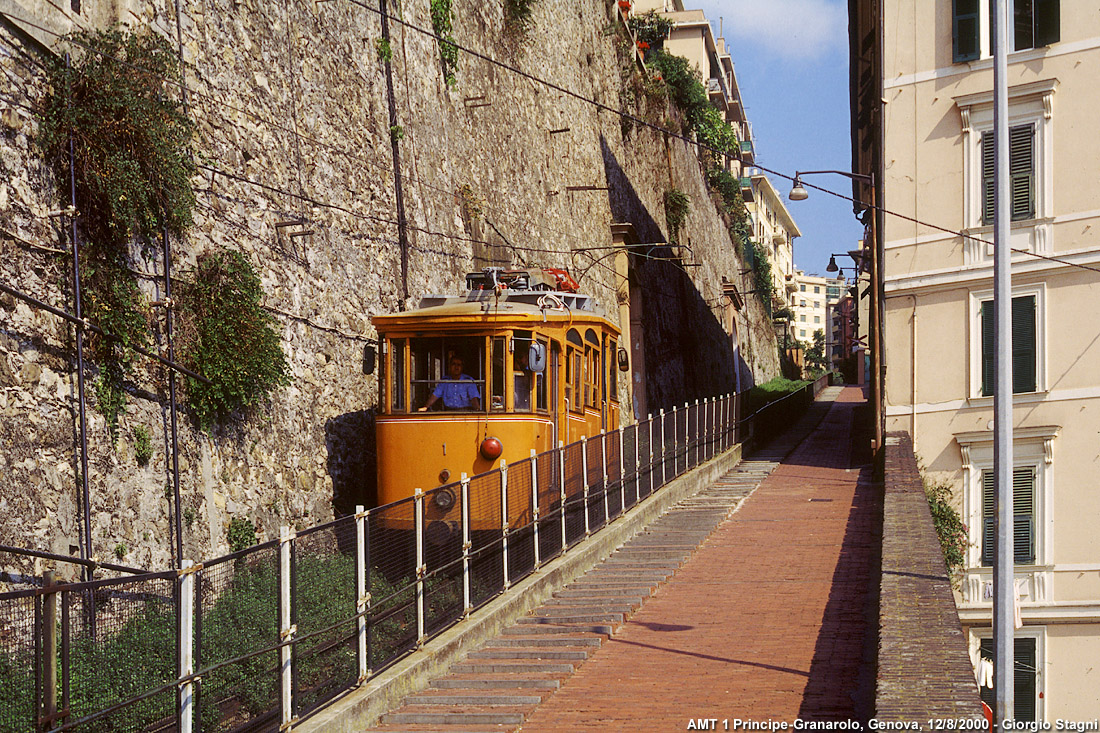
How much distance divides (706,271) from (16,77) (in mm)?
43890

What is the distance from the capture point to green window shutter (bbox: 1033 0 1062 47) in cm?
2228

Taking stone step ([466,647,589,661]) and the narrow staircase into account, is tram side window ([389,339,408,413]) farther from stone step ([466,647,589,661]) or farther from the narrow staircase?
stone step ([466,647,589,661])

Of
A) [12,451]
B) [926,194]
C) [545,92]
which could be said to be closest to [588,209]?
[545,92]

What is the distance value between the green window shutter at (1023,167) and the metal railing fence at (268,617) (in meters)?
12.2

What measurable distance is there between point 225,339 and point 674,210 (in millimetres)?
34558

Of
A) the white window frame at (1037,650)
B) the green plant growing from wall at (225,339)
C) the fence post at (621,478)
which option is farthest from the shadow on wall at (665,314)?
the green plant growing from wall at (225,339)

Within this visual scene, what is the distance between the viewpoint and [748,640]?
12000 millimetres

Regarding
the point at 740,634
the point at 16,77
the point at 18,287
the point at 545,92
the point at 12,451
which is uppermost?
the point at 545,92

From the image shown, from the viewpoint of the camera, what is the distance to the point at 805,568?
15320 mm

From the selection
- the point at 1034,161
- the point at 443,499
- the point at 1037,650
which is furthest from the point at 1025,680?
the point at 443,499

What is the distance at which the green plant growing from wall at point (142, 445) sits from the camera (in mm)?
12602

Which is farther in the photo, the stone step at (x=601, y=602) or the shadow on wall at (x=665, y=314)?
the shadow on wall at (x=665, y=314)

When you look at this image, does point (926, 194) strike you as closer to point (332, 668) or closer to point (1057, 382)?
point (1057, 382)

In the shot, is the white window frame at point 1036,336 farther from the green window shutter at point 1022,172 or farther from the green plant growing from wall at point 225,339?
the green plant growing from wall at point 225,339
